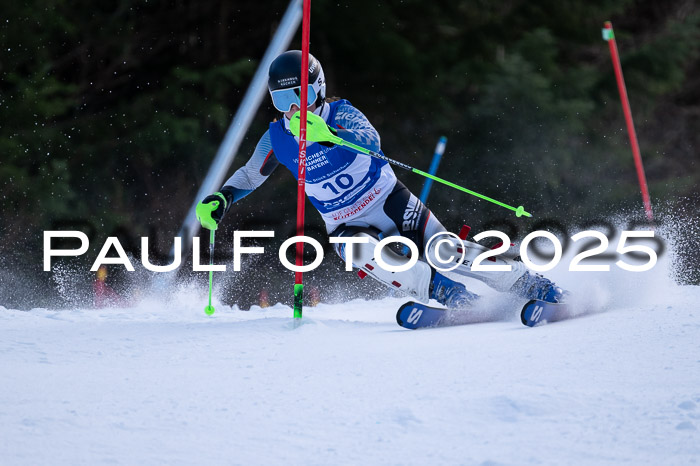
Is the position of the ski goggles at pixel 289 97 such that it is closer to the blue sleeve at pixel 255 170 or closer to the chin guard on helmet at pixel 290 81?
the chin guard on helmet at pixel 290 81

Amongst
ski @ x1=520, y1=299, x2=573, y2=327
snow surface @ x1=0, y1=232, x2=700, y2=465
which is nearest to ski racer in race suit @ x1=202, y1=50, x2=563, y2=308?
ski @ x1=520, y1=299, x2=573, y2=327

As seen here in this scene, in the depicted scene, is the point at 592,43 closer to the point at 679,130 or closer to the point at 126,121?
the point at 679,130

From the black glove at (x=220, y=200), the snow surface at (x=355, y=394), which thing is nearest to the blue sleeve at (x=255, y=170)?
the black glove at (x=220, y=200)

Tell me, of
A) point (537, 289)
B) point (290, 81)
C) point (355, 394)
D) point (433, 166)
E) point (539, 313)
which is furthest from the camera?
point (433, 166)

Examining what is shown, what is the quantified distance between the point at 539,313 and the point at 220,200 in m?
1.56

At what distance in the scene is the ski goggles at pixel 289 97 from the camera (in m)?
3.79

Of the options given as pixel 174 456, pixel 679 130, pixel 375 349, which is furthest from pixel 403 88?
pixel 174 456

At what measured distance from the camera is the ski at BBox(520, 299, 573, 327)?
143 inches

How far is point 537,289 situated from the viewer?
12.7 feet

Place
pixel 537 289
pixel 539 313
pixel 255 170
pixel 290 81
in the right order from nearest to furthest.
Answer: pixel 539 313
pixel 290 81
pixel 537 289
pixel 255 170

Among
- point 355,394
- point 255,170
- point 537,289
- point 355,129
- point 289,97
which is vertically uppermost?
point 289,97

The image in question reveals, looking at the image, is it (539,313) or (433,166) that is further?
(433,166)

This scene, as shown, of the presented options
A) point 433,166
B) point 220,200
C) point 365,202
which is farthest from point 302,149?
point 433,166

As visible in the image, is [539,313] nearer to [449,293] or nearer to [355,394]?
[449,293]
